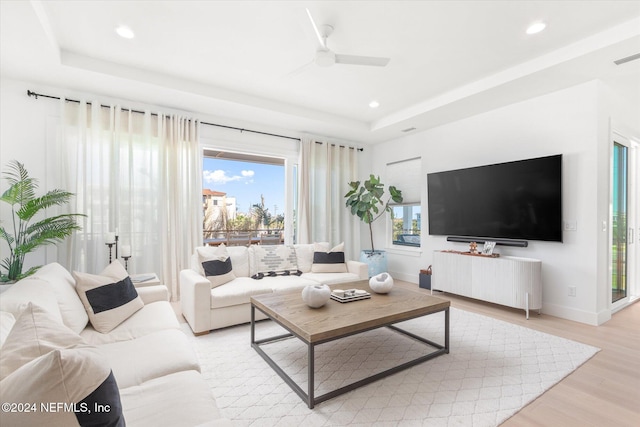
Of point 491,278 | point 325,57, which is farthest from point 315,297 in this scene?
point 491,278

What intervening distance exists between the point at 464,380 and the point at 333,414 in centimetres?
103

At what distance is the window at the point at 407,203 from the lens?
18.0 ft

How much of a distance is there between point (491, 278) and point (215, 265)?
3.39m

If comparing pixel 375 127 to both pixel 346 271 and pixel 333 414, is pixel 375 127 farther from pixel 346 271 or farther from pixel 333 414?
pixel 333 414

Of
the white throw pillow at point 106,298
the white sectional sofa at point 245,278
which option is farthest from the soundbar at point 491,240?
the white throw pillow at point 106,298

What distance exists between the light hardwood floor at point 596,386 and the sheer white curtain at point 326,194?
3115 mm

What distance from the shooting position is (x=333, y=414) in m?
1.86

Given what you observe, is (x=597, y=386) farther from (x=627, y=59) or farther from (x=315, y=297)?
(x=627, y=59)

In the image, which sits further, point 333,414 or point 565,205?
point 565,205

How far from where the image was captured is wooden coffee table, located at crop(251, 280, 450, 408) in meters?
2.00

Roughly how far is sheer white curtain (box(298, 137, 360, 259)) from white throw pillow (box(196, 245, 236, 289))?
188cm

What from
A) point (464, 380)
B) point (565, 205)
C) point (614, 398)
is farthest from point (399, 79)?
point (614, 398)

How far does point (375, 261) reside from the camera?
5418 mm

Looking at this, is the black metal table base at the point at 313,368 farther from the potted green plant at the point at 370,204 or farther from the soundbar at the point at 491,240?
the potted green plant at the point at 370,204
